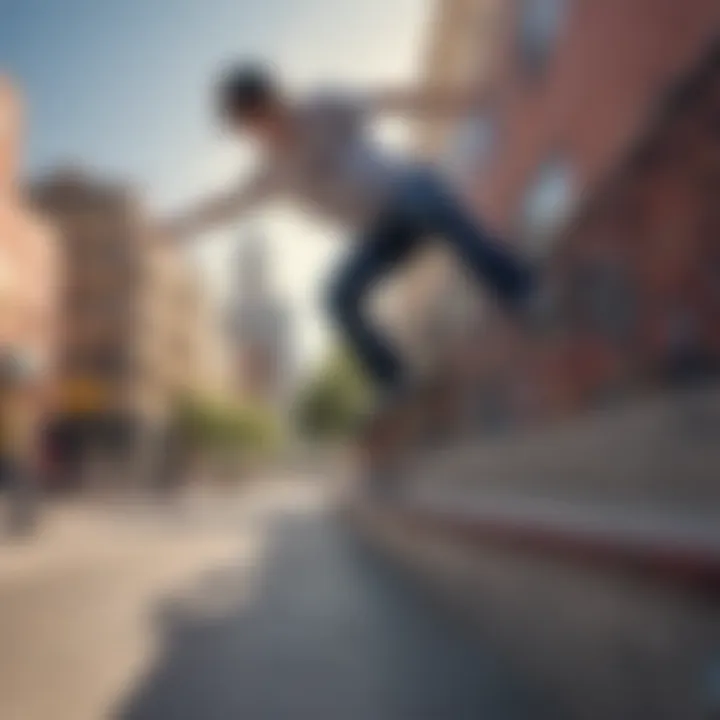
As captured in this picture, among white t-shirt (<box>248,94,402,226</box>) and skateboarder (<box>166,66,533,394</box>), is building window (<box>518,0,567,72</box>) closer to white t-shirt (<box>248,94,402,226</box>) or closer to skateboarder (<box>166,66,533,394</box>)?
skateboarder (<box>166,66,533,394</box>)

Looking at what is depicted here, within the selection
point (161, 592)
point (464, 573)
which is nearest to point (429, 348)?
point (464, 573)

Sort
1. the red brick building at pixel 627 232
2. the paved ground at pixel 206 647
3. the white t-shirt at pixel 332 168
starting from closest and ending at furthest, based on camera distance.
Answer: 1. the paved ground at pixel 206 647
2. the red brick building at pixel 627 232
3. the white t-shirt at pixel 332 168

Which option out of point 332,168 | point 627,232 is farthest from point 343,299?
point 627,232

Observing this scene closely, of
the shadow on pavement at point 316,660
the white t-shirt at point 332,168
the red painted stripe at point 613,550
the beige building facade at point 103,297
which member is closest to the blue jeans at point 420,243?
the white t-shirt at point 332,168

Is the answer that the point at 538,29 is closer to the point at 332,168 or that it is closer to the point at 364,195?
the point at 364,195

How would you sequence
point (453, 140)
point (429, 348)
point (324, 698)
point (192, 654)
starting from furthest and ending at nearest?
point (453, 140)
point (429, 348)
point (192, 654)
point (324, 698)

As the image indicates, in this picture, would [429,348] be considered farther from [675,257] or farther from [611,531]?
[611,531]

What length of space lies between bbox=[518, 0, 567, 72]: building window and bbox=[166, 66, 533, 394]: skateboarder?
4.21m

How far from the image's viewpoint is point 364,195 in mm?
4582

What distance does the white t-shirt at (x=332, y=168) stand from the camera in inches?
129

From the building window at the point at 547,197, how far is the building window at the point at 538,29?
3.87 feet

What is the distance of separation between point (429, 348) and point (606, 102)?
94.9 inches

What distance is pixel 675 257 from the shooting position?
2998mm

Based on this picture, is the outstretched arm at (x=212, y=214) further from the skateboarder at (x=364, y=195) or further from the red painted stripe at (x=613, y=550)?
the red painted stripe at (x=613, y=550)
